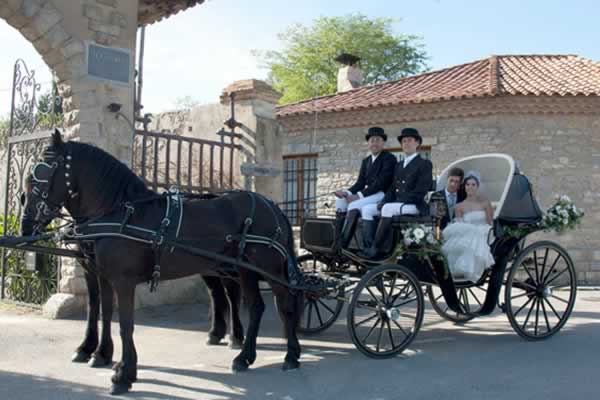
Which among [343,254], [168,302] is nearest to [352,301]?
[343,254]

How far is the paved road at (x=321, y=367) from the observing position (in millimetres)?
4734

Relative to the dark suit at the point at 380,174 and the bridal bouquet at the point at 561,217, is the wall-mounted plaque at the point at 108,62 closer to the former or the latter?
the dark suit at the point at 380,174

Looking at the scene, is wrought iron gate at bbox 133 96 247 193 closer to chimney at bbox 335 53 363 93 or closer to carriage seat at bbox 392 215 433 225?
carriage seat at bbox 392 215 433 225

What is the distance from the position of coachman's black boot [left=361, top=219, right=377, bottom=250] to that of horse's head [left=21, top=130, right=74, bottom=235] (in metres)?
2.92

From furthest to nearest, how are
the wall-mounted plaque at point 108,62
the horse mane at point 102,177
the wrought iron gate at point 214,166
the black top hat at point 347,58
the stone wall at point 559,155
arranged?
the black top hat at point 347,58 → the stone wall at point 559,155 → the wrought iron gate at point 214,166 → the wall-mounted plaque at point 108,62 → the horse mane at point 102,177

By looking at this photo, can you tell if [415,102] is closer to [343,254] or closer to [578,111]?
[578,111]

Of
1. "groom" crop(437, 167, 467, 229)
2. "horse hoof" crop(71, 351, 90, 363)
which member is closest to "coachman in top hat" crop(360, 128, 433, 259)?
"groom" crop(437, 167, 467, 229)

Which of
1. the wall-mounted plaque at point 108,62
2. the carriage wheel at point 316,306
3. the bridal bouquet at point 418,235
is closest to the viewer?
the bridal bouquet at point 418,235

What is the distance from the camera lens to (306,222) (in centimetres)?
676

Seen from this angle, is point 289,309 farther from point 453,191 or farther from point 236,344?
point 453,191

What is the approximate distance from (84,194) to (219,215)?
1.15 m

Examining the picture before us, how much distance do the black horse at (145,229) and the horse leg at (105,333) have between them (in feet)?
0.45

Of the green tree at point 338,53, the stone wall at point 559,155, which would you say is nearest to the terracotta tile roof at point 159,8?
the stone wall at point 559,155

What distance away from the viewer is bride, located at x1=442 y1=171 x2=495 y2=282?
641cm
